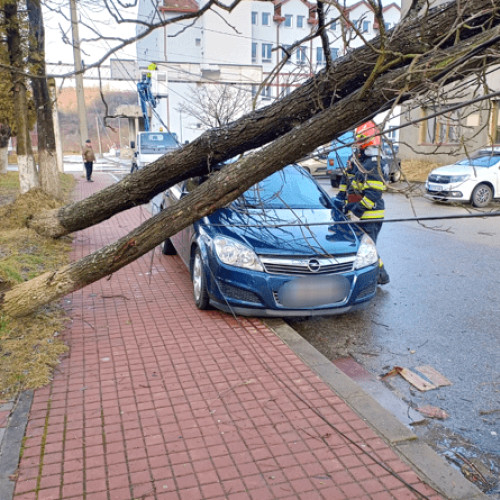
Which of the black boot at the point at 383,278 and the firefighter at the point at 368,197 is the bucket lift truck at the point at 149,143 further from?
the black boot at the point at 383,278

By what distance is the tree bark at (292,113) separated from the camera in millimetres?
3748

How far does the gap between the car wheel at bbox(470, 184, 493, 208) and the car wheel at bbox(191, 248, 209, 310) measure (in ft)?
35.8

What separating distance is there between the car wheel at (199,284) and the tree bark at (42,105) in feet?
19.8

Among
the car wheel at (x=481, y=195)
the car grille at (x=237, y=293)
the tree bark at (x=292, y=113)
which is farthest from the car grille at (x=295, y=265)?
the car wheel at (x=481, y=195)

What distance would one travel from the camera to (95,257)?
15.7 ft

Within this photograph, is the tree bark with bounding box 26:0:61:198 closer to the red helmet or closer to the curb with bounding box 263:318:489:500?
the red helmet

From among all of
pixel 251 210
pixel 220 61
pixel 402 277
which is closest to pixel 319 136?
pixel 251 210

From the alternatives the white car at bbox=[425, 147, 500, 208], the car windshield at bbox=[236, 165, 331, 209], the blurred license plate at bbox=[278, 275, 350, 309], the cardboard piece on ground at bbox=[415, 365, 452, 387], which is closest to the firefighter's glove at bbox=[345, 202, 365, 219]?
the car windshield at bbox=[236, 165, 331, 209]

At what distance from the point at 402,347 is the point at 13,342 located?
376cm

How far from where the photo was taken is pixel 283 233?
220 inches

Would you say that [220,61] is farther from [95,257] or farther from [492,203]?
[95,257]

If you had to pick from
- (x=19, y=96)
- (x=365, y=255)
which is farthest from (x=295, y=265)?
(x=19, y=96)

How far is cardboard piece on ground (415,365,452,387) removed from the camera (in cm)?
438

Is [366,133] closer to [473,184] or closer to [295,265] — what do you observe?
[295,265]
